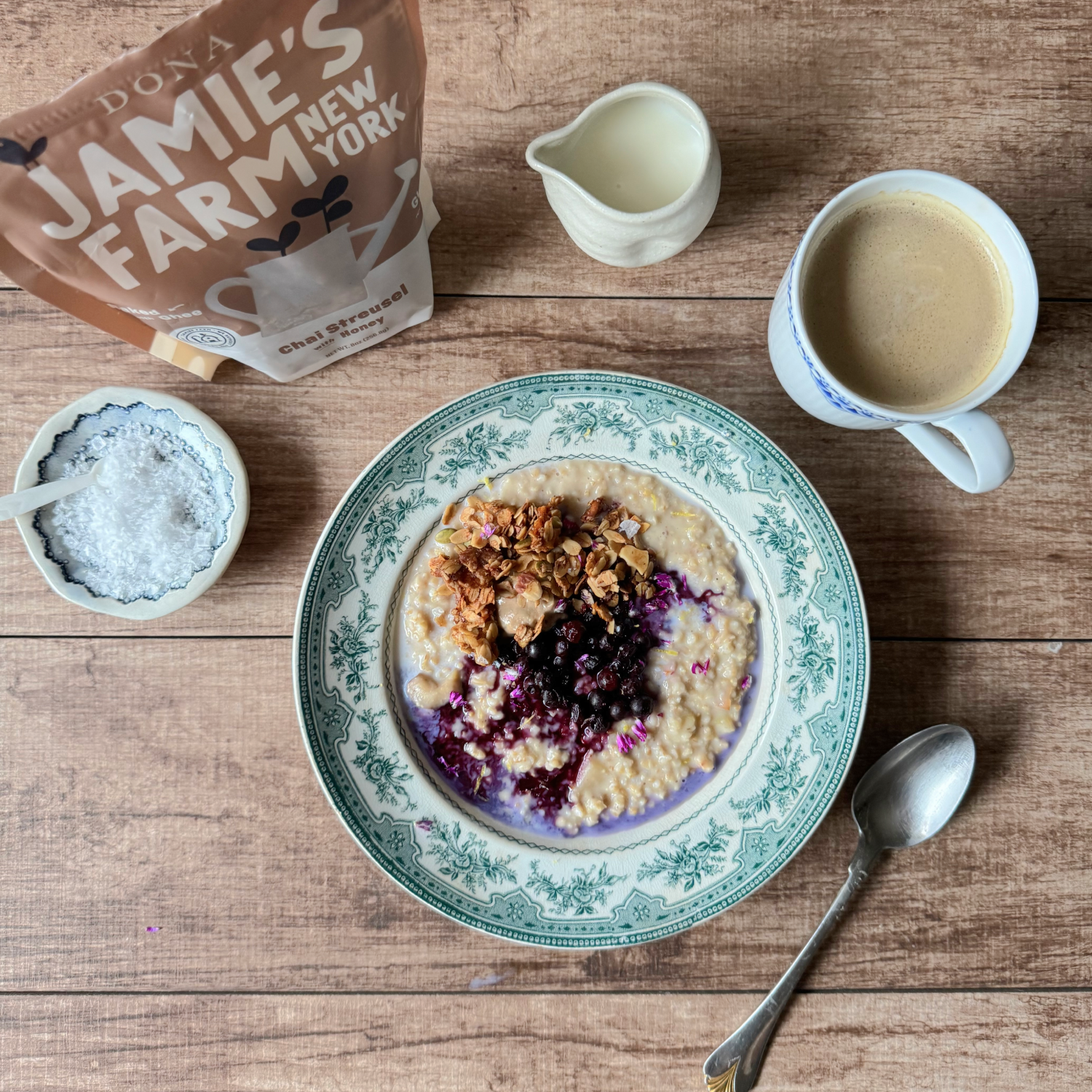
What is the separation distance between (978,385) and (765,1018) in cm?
69

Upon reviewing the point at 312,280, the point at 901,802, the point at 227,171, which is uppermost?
the point at 227,171

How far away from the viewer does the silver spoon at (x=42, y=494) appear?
84 cm

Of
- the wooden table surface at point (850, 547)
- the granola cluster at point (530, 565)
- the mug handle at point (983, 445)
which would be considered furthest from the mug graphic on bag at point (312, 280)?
the mug handle at point (983, 445)

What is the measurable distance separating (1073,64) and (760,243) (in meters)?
0.40

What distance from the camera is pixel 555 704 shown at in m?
0.84

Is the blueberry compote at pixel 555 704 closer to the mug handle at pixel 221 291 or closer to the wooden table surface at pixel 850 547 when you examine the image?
the wooden table surface at pixel 850 547

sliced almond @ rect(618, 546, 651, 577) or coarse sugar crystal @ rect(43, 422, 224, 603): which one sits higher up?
coarse sugar crystal @ rect(43, 422, 224, 603)

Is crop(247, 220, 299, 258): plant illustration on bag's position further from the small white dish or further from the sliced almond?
the sliced almond

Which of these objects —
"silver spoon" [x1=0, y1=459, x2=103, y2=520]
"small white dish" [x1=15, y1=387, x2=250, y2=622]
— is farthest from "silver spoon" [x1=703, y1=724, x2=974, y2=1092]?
"silver spoon" [x1=0, y1=459, x2=103, y2=520]

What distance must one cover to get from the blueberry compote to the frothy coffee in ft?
0.91

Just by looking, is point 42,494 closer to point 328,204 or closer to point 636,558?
point 328,204

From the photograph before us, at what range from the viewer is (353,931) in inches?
35.6

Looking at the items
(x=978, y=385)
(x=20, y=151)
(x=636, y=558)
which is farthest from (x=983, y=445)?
(x=20, y=151)

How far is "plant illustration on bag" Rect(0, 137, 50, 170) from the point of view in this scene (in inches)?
21.0
